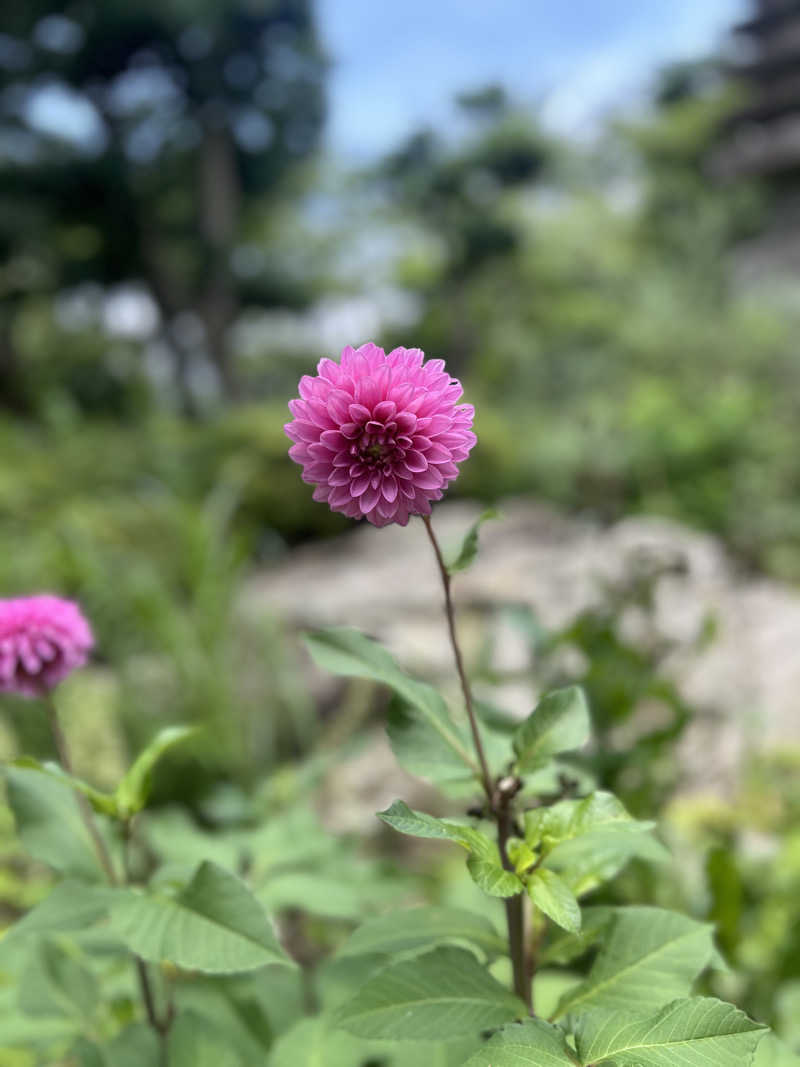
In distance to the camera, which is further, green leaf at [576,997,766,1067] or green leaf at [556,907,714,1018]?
green leaf at [556,907,714,1018]

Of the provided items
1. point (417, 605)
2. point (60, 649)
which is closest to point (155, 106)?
point (417, 605)

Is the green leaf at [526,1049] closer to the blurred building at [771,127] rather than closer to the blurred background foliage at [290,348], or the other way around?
the blurred background foliage at [290,348]

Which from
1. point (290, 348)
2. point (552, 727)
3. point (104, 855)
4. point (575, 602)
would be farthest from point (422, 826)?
point (290, 348)

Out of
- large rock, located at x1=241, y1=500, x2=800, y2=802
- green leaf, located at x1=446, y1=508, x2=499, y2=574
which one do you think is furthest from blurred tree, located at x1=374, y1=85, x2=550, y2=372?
green leaf, located at x1=446, y1=508, x2=499, y2=574

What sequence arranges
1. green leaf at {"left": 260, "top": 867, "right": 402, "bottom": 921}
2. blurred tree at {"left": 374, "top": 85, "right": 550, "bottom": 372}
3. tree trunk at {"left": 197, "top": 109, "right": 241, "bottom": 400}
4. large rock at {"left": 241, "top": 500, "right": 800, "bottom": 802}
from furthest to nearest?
blurred tree at {"left": 374, "top": 85, "right": 550, "bottom": 372} → tree trunk at {"left": 197, "top": 109, "right": 241, "bottom": 400} → large rock at {"left": 241, "top": 500, "right": 800, "bottom": 802} → green leaf at {"left": 260, "top": 867, "right": 402, "bottom": 921}

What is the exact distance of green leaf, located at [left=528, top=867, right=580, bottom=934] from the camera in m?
0.43

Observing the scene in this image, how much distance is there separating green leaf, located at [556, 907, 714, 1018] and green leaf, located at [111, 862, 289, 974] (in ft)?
0.68

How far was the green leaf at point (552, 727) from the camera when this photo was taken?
0.54m

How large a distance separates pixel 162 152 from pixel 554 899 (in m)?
9.97

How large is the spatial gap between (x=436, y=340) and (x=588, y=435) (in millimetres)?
6009

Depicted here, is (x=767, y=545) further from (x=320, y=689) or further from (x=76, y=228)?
(x=76, y=228)

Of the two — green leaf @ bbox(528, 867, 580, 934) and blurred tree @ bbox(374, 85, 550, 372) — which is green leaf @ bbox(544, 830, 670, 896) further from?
blurred tree @ bbox(374, 85, 550, 372)

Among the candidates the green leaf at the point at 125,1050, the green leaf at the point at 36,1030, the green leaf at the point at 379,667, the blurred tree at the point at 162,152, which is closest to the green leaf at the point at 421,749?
the green leaf at the point at 379,667

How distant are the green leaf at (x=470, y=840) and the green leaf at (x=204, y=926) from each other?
15cm
